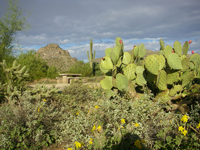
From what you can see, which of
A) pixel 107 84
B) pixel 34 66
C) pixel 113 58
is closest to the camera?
pixel 113 58

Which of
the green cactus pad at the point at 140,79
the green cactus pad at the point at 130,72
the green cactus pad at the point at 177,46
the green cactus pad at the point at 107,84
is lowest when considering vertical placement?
the green cactus pad at the point at 107,84

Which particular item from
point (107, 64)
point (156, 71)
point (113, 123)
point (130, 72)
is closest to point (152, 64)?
point (156, 71)

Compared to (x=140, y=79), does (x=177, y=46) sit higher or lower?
higher

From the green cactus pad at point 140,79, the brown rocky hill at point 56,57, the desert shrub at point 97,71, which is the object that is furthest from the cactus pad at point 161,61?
the brown rocky hill at point 56,57

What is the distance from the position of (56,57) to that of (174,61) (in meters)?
43.4

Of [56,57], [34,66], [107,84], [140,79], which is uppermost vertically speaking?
[56,57]

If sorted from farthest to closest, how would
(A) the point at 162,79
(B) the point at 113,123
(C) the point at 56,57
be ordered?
(C) the point at 56,57, (A) the point at 162,79, (B) the point at 113,123

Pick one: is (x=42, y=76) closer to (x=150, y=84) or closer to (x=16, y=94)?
(x=16, y=94)

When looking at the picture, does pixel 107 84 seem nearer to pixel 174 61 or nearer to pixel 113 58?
pixel 113 58

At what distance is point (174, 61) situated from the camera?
3395 mm

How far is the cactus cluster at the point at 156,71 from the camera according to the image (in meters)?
3.41

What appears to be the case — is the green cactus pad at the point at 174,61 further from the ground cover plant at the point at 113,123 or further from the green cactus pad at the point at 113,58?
the green cactus pad at the point at 113,58

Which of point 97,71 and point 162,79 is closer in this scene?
point 162,79

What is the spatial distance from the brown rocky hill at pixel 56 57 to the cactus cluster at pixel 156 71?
36.4 meters
